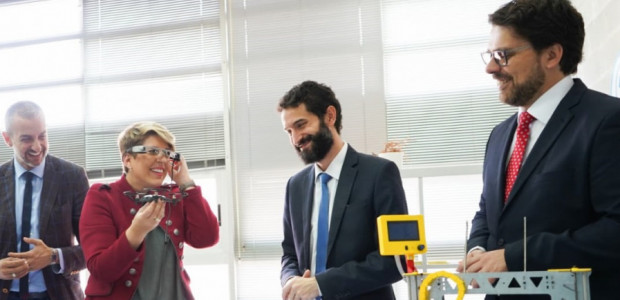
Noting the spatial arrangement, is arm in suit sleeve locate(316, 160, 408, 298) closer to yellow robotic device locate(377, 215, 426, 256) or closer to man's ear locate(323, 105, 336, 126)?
man's ear locate(323, 105, 336, 126)

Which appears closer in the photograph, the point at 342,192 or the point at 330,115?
the point at 342,192

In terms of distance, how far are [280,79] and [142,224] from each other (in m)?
2.47

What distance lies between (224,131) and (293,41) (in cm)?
81

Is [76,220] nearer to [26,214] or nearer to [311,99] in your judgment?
[26,214]

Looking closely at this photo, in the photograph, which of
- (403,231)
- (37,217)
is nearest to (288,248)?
(403,231)

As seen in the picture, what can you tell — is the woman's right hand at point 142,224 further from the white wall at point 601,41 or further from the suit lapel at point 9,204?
the white wall at point 601,41

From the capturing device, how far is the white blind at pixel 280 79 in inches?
176

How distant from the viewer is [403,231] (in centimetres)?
150

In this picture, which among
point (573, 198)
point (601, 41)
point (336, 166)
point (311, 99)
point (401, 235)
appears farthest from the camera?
point (601, 41)

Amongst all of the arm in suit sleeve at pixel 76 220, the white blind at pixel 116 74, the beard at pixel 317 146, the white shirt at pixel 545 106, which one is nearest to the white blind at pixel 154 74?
the white blind at pixel 116 74

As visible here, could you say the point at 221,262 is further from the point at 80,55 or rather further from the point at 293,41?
the point at 80,55

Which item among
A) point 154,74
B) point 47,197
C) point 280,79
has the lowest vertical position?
point 47,197

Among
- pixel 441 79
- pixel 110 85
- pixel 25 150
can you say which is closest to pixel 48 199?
pixel 25 150

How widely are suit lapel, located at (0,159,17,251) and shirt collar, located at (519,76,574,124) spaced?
247 cm
